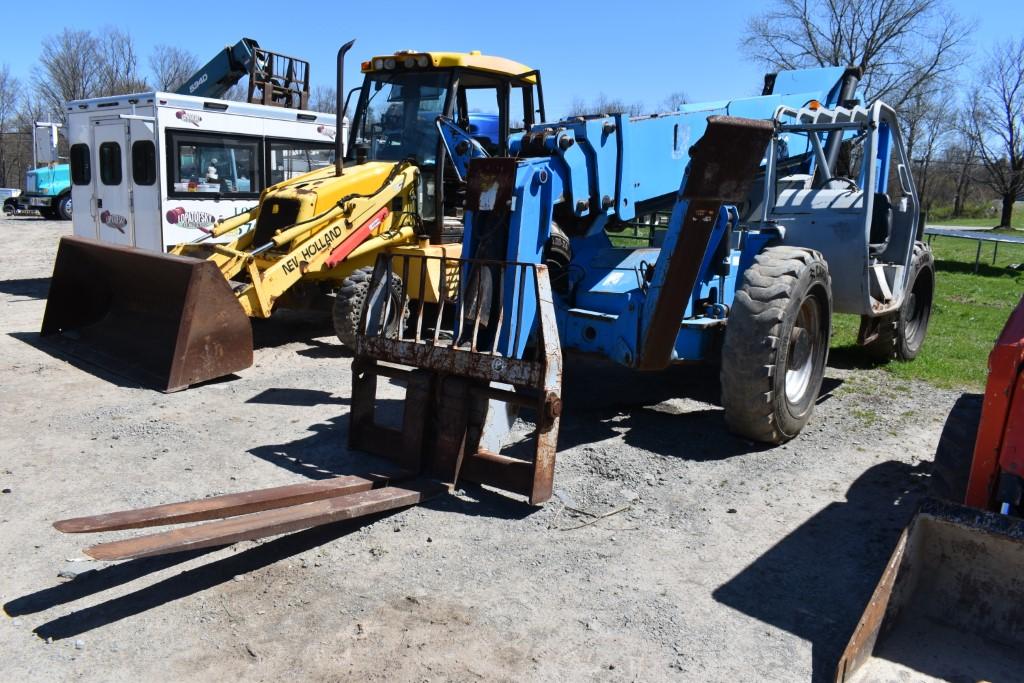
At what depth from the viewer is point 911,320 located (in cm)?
898

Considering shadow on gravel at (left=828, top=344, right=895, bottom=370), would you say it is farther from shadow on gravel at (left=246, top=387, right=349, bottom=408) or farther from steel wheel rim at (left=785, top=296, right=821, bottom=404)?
shadow on gravel at (left=246, top=387, right=349, bottom=408)

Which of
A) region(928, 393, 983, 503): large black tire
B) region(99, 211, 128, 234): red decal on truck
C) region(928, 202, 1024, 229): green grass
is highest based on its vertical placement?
region(928, 202, 1024, 229): green grass

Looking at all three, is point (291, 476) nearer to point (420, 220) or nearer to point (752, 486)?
point (752, 486)

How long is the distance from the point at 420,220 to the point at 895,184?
4680 mm

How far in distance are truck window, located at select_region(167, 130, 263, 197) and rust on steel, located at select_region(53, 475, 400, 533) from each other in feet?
26.9

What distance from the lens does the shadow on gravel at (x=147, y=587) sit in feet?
11.6

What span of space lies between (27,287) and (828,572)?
1299cm

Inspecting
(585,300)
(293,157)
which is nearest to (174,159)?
(293,157)

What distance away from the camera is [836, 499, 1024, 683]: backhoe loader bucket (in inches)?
128

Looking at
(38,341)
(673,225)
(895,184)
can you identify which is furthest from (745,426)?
(38,341)

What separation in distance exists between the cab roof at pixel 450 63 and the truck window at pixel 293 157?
12.9 feet

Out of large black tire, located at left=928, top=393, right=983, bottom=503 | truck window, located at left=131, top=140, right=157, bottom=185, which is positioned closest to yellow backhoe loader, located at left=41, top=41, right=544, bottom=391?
truck window, located at left=131, top=140, right=157, bottom=185

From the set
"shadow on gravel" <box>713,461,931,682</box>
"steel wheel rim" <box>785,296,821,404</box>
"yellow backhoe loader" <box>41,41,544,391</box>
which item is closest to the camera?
"shadow on gravel" <box>713,461,931,682</box>

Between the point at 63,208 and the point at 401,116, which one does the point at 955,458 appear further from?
the point at 63,208
